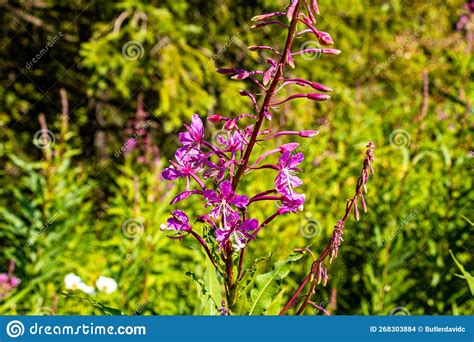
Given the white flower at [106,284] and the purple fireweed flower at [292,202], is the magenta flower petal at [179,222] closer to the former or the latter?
the purple fireweed flower at [292,202]

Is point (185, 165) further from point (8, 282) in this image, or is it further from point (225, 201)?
point (8, 282)

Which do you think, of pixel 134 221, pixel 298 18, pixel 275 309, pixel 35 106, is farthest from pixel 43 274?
pixel 35 106

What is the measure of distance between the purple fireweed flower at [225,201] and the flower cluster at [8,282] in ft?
7.04

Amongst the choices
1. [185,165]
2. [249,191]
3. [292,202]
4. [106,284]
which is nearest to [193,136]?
[185,165]

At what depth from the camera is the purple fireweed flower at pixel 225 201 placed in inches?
59.0

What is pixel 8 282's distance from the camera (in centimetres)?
346

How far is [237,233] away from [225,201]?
0.30ft

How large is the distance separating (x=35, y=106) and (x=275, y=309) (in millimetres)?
A: 5717

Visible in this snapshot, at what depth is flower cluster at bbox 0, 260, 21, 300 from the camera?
332 centimetres

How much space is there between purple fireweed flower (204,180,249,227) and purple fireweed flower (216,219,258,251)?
20mm

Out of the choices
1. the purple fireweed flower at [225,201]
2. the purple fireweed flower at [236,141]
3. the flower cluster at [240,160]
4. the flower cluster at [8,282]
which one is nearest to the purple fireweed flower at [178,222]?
the flower cluster at [240,160]

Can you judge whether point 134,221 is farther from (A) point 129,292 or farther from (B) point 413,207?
(B) point 413,207

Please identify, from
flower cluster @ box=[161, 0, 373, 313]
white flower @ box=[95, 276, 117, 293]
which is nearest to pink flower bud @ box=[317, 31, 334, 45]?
flower cluster @ box=[161, 0, 373, 313]

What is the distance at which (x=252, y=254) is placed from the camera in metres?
3.56
